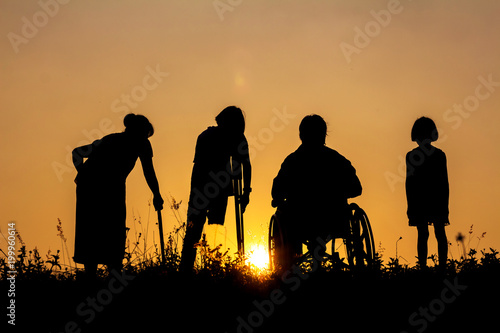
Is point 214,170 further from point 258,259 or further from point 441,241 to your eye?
point 441,241

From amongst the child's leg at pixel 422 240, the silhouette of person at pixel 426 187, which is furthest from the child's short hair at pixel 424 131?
the child's leg at pixel 422 240

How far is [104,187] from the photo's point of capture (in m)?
6.14

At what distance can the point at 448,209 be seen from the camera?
6.88 metres

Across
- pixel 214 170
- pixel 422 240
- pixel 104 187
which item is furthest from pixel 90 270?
pixel 422 240

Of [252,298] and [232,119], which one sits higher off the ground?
[232,119]

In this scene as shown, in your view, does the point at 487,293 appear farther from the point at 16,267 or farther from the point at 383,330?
the point at 16,267

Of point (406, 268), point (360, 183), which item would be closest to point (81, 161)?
point (360, 183)

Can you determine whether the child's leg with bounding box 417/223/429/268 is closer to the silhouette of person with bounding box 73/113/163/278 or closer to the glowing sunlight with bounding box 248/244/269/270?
the glowing sunlight with bounding box 248/244/269/270

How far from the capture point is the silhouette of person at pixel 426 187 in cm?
675

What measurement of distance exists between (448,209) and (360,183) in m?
1.45

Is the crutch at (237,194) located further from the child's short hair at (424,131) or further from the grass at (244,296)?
the child's short hair at (424,131)

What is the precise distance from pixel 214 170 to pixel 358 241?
1644 millimetres

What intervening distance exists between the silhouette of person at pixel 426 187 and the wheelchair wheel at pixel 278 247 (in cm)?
162

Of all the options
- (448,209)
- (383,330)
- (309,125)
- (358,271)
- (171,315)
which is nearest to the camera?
(383,330)
